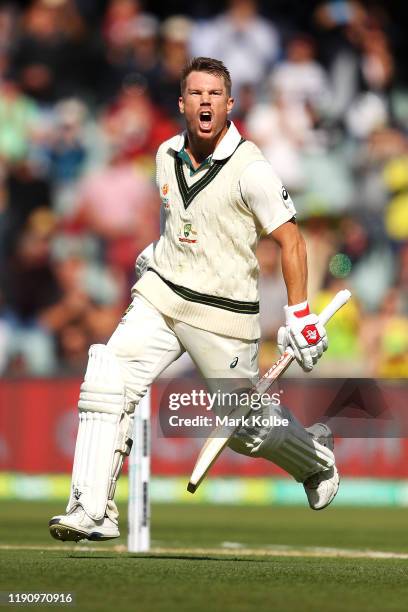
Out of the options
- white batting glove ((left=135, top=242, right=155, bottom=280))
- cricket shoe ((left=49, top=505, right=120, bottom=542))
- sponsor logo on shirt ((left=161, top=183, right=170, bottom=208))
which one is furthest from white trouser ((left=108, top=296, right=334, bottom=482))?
cricket shoe ((left=49, top=505, right=120, bottom=542))

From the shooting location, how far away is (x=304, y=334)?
5.61 meters

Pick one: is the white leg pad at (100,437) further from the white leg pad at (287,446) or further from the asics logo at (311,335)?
the asics logo at (311,335)

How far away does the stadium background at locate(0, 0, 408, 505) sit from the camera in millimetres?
11797

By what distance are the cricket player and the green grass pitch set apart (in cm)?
51

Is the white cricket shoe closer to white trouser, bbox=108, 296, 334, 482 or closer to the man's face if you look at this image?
white trouser, bbox=108, 296, 334, 482

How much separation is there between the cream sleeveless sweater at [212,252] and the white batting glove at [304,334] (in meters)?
0.29

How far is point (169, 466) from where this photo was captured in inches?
462

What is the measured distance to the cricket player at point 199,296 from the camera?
5.62 metres

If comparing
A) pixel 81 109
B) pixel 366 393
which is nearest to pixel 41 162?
pixel 81 109

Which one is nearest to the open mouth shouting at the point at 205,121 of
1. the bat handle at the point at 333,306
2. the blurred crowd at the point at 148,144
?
the bat handle at the point at 333,306

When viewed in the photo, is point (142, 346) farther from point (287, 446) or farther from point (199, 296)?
point (287, 446)

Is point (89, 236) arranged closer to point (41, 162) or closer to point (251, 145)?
point (41, 162)

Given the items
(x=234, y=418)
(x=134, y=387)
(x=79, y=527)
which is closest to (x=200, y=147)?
(x=134, y=387)

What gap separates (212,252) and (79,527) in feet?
4.37
